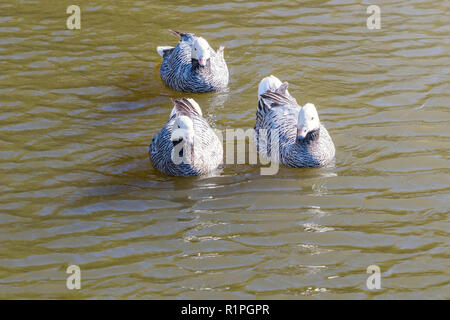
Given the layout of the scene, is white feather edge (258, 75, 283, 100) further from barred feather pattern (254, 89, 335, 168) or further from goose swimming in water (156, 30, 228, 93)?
goose swimming in water (156, 30, 228, 93)

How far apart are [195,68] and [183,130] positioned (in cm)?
303

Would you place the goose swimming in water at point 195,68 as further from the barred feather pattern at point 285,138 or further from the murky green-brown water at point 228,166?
the barred feather pattern at point 285,138

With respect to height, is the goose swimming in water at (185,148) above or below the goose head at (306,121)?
below

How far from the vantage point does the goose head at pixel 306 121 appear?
34.3ft

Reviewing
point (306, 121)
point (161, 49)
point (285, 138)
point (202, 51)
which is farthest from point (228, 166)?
point (161, 49)

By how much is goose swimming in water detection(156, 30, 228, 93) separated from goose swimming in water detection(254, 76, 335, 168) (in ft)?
4.03

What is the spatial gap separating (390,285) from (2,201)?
5122mm

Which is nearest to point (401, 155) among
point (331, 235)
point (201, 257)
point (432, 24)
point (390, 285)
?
point (331, 235)

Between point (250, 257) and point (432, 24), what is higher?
point (432, 24)

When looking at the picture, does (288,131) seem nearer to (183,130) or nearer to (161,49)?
(183,130)

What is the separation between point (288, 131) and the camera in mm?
11297

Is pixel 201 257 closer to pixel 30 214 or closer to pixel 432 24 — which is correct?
pixel 30 214

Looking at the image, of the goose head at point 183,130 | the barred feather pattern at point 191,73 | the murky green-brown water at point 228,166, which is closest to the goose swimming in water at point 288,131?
the murky green-brown water at point 228,166

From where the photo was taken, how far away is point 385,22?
15141 millimetres
